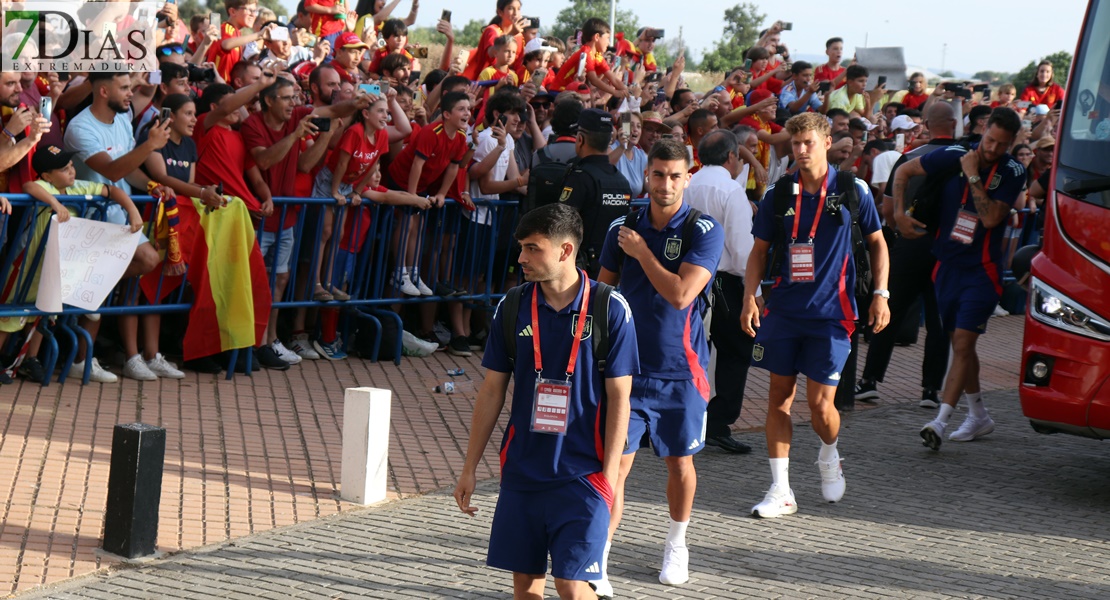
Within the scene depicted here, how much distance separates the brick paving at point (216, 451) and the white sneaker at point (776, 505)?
557 mm

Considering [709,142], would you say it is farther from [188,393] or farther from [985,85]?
[985,85]

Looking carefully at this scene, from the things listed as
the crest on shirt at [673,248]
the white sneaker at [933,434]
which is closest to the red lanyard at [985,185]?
the white sneaker at [933,434]

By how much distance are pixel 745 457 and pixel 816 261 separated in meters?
1.91

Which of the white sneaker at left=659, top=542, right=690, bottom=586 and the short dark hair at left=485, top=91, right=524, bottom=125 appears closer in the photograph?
the white sneaker at left=659, top=542, right=690, bottom=586

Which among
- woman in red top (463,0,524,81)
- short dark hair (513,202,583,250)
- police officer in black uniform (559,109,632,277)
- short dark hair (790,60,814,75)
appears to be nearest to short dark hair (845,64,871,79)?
short dark hair (790,60,814,75)

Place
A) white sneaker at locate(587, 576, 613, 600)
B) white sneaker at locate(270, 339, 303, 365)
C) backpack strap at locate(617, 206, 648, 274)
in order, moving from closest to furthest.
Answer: white sneaker at locate(587, 576, 613, 600) < backpack strap at locate(617, 206, 648, 274) < white sneaker at locate(270, 339, 303, 365)

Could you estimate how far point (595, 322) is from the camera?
4422 mm

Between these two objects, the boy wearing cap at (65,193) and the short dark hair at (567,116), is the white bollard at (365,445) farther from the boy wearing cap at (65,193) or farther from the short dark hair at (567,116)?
the short dark hair at (567,116)

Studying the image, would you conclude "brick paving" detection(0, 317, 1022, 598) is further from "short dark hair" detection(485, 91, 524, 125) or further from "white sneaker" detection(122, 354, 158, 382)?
"short dark hair" detection(485, 91, 524, 125)

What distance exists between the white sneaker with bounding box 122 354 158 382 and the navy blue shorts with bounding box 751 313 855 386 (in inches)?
→ 173

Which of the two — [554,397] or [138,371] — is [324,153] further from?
[554,397]

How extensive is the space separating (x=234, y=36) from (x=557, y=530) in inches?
374

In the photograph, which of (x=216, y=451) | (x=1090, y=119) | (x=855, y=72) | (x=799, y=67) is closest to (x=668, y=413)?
(x=216, y=451)

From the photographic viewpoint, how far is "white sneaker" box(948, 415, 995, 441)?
9.13 metres
